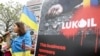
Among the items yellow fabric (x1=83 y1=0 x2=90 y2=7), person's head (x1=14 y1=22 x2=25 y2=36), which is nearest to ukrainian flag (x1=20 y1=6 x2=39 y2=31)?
person's head (x1=14 y1=22 x2=25 y2=36)

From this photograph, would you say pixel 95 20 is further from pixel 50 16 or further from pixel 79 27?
pixel 50 16

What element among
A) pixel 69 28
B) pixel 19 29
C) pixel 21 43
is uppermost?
pixel 69 28

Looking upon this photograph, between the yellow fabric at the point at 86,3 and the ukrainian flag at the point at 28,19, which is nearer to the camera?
the yellow fabric at the point at 86,3

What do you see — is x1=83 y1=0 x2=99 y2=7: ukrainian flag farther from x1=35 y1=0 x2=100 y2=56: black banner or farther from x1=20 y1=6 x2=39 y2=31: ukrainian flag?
x1=20 y1=6 x2=39 y2=31: ukrainian flag

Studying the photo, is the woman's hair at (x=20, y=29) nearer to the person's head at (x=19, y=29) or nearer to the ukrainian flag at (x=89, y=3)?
the person's head at (x=19, y=29)

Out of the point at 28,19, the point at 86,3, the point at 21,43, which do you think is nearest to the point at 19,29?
the point at 21,43

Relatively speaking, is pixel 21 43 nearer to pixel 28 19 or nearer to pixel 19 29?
pixel 19 29

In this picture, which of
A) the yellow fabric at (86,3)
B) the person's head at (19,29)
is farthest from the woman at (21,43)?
the yellow fabric at (86,3)

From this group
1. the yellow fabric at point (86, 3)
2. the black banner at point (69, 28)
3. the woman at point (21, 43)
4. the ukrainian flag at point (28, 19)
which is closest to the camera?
the black banner at point (69, 28)

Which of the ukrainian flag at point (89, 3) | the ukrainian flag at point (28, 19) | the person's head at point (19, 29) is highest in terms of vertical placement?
the ukrainian flag at point (89, 3)

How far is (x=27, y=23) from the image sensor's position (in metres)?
6.38

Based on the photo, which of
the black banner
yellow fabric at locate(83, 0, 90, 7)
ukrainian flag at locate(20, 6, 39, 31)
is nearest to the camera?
the black banner

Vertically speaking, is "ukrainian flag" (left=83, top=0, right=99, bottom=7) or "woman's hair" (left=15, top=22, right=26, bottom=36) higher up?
"ukrainian flag" (left=83, top=0, right=99, bottom=7)

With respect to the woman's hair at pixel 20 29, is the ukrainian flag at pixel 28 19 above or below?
above
